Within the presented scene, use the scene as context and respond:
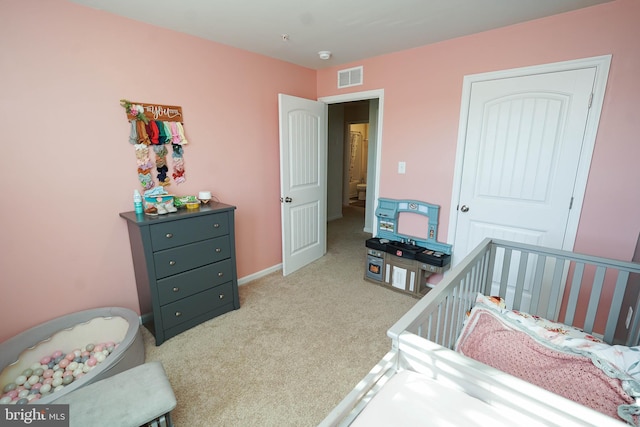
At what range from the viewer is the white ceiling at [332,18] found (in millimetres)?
1885

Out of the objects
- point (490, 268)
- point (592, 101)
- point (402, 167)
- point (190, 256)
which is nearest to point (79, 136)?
point (190, 256)

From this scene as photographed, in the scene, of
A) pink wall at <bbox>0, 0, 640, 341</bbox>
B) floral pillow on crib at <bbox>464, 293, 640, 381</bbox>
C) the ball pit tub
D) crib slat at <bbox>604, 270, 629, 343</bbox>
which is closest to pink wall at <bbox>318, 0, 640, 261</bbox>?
pink wall at <bbox>0, 0, 640, 341</bbox>

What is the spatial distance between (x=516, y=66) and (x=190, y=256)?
297 centimetres

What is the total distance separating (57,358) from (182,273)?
0.91 metres

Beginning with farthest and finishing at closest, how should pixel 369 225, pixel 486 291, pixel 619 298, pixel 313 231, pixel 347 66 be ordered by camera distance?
1. pixel 369 225
2. pixel 313 231
3. pixel 347 66
4. pixel 486 291
5. pixel 619 298

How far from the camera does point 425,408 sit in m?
0.91

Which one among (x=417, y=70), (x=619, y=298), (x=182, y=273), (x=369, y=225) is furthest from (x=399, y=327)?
(x=369, y=225)

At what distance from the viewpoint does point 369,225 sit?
198 inches

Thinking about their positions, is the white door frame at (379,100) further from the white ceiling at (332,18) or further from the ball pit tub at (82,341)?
the ball pit tub at (82,341)

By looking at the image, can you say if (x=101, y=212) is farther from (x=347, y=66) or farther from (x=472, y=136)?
(x=472, y=136)

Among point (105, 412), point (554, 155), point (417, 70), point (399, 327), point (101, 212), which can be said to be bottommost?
point (105, 412)

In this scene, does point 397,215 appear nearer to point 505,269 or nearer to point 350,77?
point 505,269

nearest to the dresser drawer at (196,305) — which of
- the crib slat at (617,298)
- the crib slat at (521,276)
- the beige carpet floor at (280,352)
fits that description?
the beige carpet floor at (280,352)

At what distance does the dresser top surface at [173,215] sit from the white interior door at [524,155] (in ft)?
7.26
